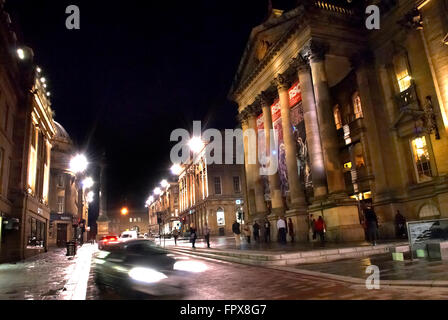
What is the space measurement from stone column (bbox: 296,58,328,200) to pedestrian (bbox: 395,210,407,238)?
13.5 ft

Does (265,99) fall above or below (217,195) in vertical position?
above

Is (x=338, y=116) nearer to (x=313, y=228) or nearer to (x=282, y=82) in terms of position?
(x=282, y=82)

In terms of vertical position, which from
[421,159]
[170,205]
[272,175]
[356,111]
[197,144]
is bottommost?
[421,159]

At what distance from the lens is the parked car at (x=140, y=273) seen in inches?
306

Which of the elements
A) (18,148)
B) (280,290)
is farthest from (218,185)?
(280,290)

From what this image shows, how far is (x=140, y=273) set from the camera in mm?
10633

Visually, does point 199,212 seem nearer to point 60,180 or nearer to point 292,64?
point 60,180

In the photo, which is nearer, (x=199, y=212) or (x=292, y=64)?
(x=292, y=64)

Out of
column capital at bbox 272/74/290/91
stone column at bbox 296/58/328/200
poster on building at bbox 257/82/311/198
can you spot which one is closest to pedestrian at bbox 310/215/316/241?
stone column at bbox 296/58/328/200

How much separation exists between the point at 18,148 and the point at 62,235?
27633mm

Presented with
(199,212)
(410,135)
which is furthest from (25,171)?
(199,212)

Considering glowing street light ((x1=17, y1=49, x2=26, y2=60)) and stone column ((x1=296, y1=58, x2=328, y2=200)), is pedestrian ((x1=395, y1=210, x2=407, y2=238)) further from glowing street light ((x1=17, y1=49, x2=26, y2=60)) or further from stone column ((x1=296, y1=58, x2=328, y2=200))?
glowing street light ((x1=17, y1=49, x2=26, y2=60))

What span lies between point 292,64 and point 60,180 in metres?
39.5
